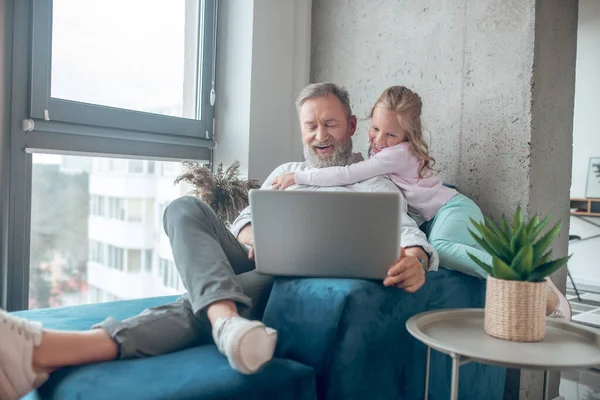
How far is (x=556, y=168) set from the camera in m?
1.89

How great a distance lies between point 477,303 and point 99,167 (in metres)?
1.54

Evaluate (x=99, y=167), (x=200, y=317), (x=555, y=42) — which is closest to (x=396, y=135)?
(x=555, y=42)

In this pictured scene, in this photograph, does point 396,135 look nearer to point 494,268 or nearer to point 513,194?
point 513,194

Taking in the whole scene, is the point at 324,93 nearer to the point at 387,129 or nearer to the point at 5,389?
the point at 387,129

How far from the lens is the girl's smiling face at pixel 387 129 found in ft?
5.97

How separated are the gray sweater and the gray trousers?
24 centimetres

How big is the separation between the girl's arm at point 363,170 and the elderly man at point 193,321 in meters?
0.21

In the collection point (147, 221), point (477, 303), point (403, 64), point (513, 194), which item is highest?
point (403, 64)

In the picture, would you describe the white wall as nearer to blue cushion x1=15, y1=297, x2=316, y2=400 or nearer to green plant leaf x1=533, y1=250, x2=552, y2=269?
green plant leaf x1=533, y1=250, x2=552, y2=269

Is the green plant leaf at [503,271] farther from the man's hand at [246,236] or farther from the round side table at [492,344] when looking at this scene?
the man's hand at [246,236]

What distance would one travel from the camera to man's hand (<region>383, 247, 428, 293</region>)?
1.24 meters

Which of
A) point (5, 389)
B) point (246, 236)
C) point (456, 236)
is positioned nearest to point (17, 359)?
point (5, 389)

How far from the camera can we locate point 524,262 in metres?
1.15

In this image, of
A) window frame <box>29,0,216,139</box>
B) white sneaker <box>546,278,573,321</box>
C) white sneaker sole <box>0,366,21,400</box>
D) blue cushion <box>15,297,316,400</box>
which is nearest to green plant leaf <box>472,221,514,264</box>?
white sneaker <box>546,278,573,321</box>
